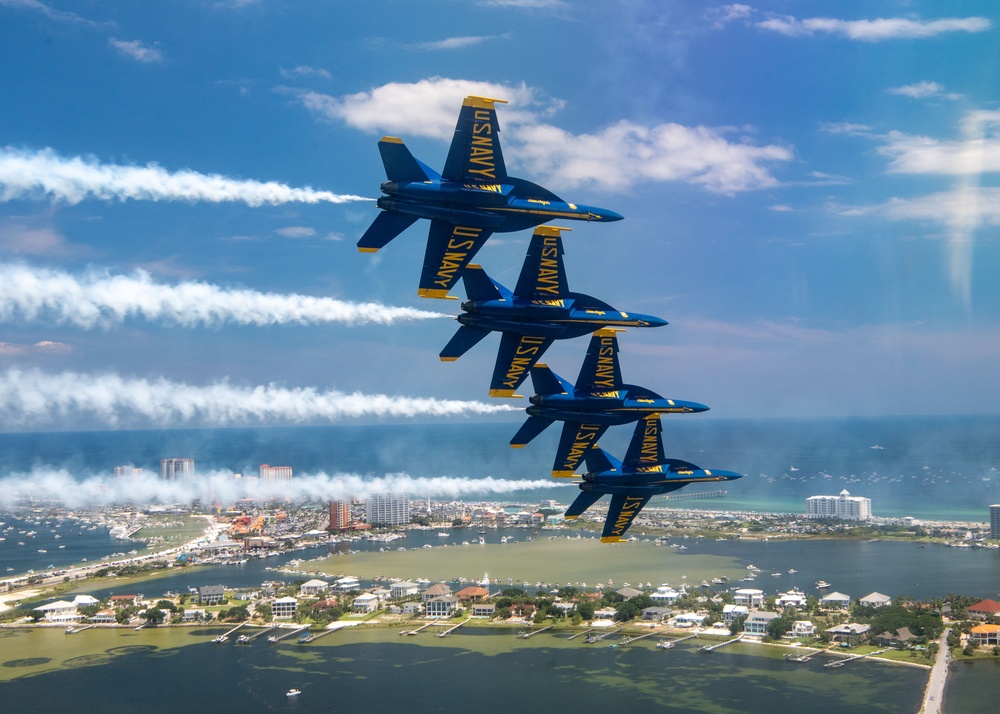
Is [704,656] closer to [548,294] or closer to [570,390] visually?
[570,390]

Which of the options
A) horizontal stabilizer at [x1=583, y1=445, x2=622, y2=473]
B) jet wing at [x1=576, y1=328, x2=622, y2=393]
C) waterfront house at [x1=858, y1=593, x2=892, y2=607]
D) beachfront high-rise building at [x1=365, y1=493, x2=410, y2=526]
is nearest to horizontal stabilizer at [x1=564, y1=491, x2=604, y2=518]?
horizontal stabilizer at [x1=583, y1=445, x2=622, y2=473]

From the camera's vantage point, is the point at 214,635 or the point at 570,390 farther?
the point at 214,635

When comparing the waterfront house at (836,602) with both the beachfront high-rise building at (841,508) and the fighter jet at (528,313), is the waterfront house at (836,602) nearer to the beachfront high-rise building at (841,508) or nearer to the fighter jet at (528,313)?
the fighter jet at (528,313)

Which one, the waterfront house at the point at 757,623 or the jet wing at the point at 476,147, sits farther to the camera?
the waterfront house at the point at 757,623

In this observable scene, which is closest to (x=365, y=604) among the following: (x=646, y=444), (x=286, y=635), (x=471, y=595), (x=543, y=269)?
(x=286, y=635)

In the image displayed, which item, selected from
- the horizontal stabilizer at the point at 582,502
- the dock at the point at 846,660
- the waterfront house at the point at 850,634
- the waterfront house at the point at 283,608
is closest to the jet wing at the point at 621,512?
the horizontal stabilizer at the point at 582,502

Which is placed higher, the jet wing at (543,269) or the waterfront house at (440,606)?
the jet wing at (543,269)

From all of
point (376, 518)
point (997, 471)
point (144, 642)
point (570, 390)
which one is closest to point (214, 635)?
point (144, 642)
